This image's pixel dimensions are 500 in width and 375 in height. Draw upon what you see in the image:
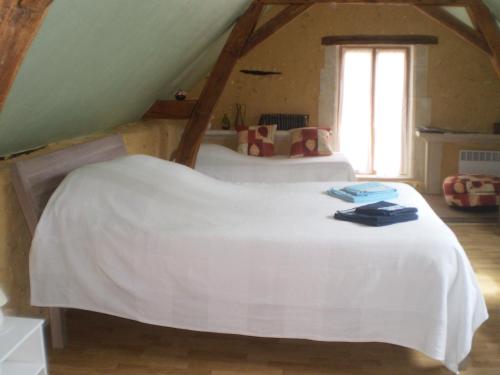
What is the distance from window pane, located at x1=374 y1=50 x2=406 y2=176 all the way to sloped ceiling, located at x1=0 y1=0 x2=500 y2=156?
2049 mm

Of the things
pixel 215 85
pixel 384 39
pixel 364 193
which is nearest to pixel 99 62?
pixel 364 193

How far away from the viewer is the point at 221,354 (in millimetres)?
2842

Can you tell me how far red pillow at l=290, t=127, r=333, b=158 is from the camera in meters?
5.87

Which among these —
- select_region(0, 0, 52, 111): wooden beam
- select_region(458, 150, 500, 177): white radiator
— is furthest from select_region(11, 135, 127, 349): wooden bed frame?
select_region(458, 150, 500, 177): white radiator

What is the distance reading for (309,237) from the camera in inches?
105

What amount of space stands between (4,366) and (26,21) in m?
1.28

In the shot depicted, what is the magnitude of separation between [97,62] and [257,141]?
319cm

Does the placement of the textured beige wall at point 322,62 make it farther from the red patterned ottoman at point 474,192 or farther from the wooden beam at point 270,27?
the red patterned ottoman at point 474,192

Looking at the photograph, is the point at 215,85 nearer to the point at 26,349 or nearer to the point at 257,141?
the point at 257,141

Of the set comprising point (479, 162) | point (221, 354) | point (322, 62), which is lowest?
point (221, 354)

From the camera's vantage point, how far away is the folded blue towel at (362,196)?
11.3 feet

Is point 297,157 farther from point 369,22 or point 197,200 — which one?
point 197,200

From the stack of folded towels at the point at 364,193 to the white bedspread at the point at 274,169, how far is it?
179cm

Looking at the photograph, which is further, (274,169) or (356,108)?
(356,108)
